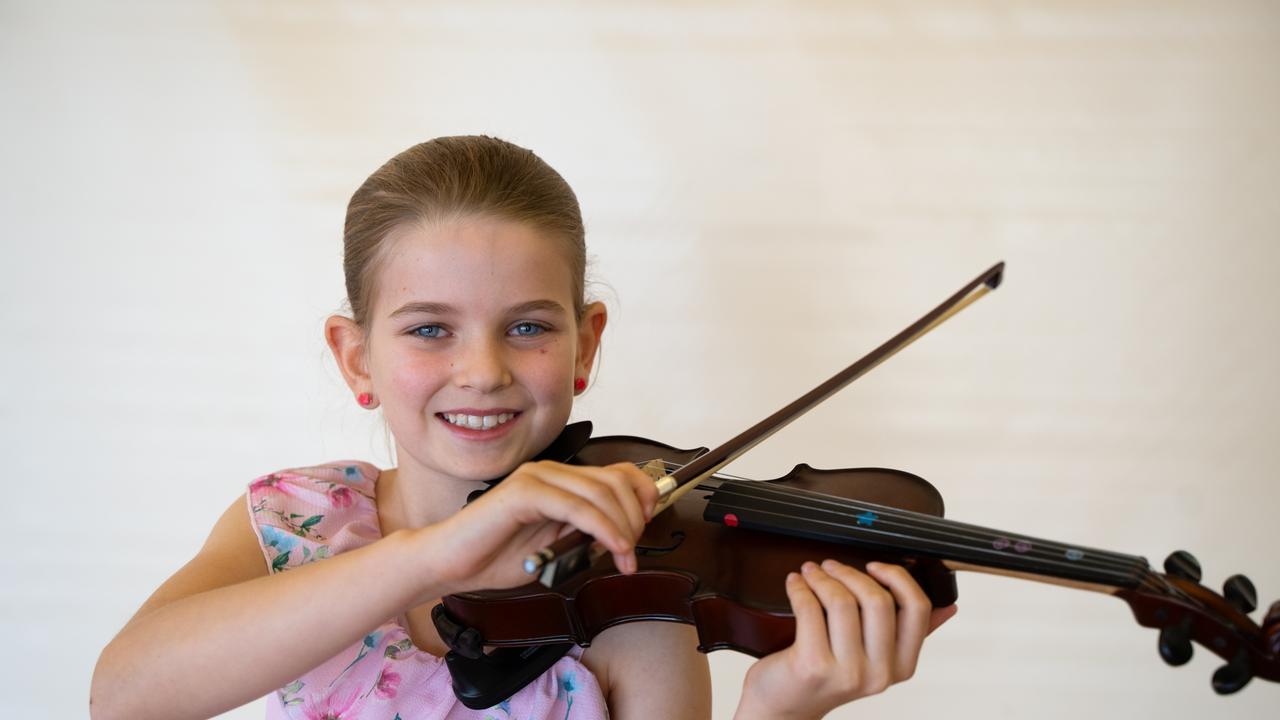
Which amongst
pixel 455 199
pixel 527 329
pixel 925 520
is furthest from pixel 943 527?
pixel 455 199

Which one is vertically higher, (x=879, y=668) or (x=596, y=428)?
(x=596, y=428)

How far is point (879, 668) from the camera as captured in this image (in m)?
0.76

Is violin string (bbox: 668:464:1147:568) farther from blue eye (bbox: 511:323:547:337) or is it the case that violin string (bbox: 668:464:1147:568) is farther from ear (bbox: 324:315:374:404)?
ear (bbox: 324:315:374:404)

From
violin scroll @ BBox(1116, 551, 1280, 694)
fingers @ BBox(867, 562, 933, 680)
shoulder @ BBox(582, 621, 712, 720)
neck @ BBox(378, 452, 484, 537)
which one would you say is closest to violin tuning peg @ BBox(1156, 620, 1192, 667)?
violin scroll @ BBox(1116, 551, 1280, 694)

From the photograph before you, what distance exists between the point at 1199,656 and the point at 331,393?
130 centimetres

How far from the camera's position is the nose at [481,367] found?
93 cm

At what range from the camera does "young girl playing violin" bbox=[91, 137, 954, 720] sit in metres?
0.75

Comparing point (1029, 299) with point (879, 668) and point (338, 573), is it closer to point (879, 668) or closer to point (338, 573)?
point (879, 668)

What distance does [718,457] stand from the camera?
33.1 inches

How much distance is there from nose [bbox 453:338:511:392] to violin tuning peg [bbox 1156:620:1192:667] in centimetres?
56

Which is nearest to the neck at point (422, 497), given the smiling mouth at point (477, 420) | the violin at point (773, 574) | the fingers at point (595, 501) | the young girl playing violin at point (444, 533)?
the young girl playing violin at point (444, 533)

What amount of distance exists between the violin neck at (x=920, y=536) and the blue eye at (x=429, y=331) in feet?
0.96

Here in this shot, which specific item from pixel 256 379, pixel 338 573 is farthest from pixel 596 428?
pixel 338 573

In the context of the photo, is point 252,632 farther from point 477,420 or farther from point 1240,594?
point 1240,594
